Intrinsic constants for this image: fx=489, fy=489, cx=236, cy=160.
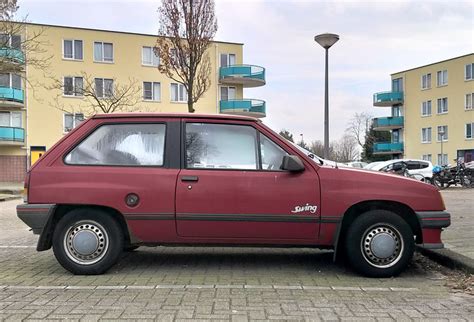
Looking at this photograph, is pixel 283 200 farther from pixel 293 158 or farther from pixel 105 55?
pixel 105 55

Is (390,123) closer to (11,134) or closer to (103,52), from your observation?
(103,52)

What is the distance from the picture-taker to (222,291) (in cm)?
513

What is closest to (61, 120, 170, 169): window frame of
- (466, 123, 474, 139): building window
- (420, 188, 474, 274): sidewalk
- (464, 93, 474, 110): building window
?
(420, 188, 474, 274): sidewalk

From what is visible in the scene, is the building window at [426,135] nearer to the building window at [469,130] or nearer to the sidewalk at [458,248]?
the building window at [469,130]

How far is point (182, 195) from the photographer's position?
5.66 metres

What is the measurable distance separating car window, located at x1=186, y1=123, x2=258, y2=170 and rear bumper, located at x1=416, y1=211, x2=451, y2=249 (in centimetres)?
204

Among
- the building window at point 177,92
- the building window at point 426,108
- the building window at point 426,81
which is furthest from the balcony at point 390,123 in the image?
the building window at point 177,92

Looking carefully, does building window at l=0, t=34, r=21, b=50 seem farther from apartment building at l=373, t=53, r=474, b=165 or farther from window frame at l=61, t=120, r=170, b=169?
apartment building at l=373, t=53, r=474, b=165

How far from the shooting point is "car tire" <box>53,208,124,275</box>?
5734 millimetres

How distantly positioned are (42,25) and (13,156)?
10505 mm

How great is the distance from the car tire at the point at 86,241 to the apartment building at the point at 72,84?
32.2 metres

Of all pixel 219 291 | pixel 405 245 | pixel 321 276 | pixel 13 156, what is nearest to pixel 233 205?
pixel 219 291

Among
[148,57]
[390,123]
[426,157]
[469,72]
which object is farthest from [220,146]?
[390,123]

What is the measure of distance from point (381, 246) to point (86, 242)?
11.3 feet
